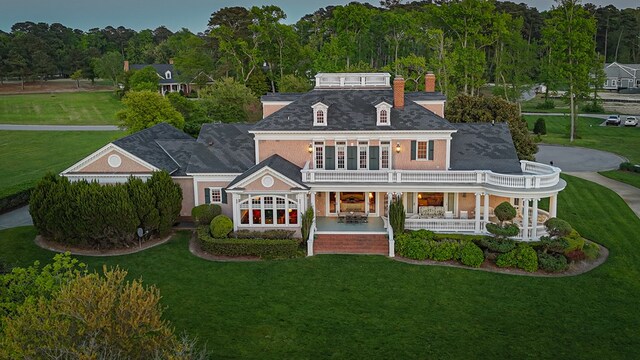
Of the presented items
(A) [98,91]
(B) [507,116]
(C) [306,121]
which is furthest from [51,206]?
(A) [98,91]

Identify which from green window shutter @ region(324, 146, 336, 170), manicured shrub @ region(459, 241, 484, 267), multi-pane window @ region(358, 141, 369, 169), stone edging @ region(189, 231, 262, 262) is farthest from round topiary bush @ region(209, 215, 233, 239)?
manicured shrub @ region(459, 241, 484, 267)

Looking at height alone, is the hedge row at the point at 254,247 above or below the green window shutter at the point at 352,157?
below

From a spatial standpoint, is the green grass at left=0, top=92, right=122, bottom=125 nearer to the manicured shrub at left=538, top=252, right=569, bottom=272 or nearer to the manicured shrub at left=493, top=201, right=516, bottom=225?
the manicured shrub at left=493, top=201, right=516, bottom=225

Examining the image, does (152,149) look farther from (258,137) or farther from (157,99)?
(157,99)

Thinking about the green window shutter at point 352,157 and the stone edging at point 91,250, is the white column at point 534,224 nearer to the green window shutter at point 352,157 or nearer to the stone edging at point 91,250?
the green window shutter at point 352,157

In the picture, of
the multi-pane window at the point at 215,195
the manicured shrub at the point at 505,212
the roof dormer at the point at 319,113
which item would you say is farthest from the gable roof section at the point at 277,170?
the manicured shrub at the point at 505,212

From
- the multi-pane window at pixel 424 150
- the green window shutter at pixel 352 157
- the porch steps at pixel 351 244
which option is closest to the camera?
the porch steps at pixel 351 244
